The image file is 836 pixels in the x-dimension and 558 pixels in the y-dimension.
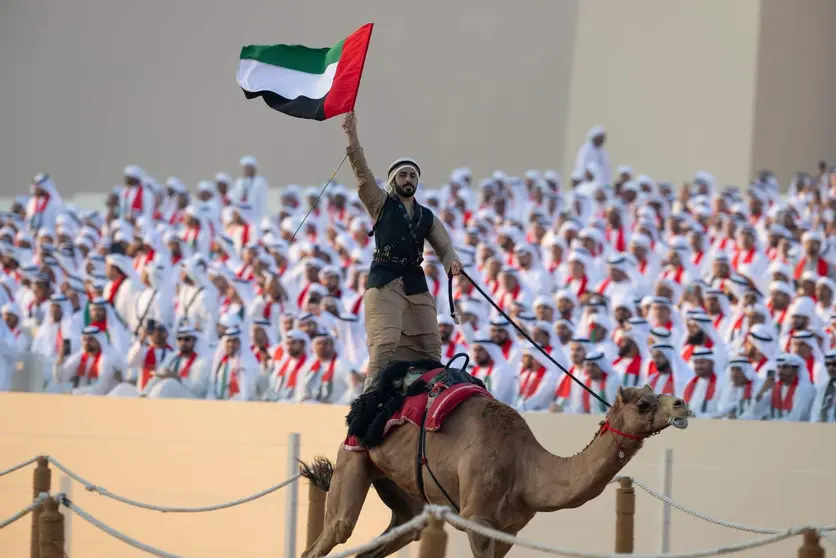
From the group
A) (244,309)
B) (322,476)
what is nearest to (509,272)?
(244,309)

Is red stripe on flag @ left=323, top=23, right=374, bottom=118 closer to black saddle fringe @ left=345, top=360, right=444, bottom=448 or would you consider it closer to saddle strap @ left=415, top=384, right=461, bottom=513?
black saddle fringe @ left=345, top=360, right=444, bottom=448

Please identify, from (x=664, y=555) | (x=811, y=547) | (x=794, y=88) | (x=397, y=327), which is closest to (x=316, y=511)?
(x=397, y=327)

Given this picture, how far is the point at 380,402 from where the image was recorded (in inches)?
337

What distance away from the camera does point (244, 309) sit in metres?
18.2

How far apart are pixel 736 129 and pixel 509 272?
10996mm

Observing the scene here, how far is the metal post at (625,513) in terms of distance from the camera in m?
9.38

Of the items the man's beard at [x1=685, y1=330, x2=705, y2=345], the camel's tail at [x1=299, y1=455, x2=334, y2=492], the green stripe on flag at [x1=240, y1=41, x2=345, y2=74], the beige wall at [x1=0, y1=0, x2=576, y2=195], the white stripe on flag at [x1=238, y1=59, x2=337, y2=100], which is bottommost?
the camel's tail at [x1=299, y1=455, x2=334, y2=492]

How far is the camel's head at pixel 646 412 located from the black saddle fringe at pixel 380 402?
1286 millimetres

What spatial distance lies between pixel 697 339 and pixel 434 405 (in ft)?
24.2

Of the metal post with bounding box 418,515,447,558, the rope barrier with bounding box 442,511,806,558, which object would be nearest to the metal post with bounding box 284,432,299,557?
the rope barrier with bounding box 442,511,806,558

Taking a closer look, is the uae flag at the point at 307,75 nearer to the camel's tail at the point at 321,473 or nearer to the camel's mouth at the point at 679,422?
the camel's tail at the point at 321,473

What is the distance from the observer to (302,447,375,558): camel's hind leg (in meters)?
8.60

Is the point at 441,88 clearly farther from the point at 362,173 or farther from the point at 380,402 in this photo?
the point at 380,402

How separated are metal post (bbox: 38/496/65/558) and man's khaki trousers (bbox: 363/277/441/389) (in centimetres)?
194
